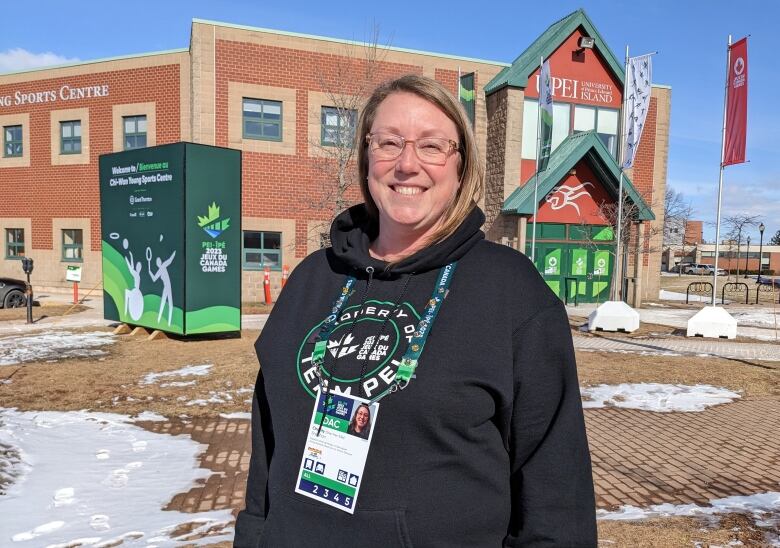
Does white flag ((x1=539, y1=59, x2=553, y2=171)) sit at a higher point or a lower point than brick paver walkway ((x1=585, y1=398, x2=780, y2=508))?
higher

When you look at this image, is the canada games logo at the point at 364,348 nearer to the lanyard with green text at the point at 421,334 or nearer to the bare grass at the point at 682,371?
the lanyard with green text at the point at 421,334

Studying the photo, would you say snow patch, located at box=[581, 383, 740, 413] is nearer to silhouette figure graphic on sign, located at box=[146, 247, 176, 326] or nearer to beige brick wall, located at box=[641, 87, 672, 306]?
silhouette figure graphic on sign, located at box=[146, 247, 176, 326]

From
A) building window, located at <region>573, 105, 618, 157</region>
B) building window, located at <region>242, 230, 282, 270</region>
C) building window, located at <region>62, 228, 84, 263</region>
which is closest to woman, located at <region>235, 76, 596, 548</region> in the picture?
building window, located at <region>242, 230, 282, 270</region>

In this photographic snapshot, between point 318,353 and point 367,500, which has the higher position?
point 318,353

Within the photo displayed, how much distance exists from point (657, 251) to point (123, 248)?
1961cm

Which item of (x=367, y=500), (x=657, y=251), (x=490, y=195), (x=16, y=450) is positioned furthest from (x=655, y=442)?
(x=657, y=251)

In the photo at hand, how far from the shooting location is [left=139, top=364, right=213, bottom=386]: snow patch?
8109mm

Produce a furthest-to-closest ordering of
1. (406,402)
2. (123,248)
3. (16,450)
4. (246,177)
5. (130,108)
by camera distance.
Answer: (130,108), (246,177), (123,248), (16,450), (406,402)

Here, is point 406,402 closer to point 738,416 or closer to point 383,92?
point 383,92

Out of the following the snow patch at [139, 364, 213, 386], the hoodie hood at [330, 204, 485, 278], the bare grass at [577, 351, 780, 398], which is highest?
the hoodie hood at [330, 204, 485, 278]

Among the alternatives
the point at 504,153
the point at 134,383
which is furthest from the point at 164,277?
the point at 504,153

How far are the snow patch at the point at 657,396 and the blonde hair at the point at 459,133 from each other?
6233 millimetres

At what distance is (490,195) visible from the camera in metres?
21.2

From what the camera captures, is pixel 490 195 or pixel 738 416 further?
pixel 490 195
